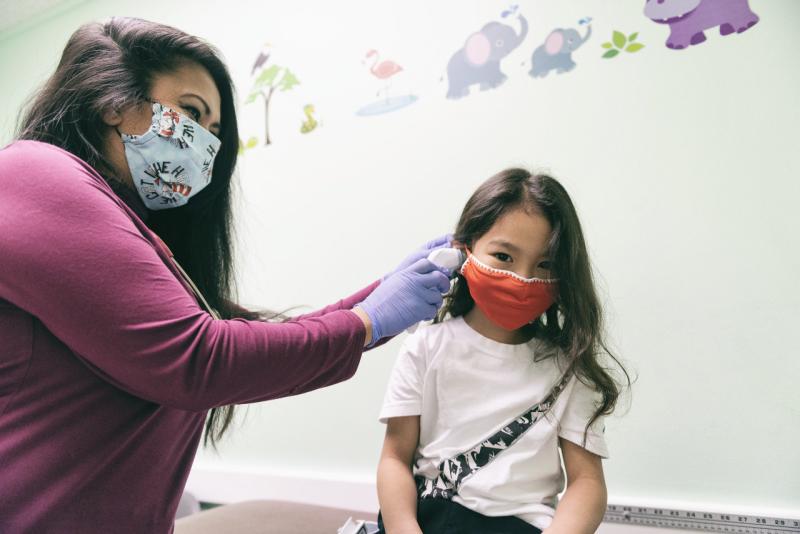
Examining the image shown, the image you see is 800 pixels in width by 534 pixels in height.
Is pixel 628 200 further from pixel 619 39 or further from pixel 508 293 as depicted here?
pixel 508 293

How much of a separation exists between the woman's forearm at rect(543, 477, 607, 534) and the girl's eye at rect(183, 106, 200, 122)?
1.09m

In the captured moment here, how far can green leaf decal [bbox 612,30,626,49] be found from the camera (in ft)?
5.15

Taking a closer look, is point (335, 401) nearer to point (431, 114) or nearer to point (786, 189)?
point (431, 114)

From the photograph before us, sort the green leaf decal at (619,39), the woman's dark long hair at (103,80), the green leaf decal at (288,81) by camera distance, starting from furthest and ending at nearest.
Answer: the green leaf decal at (288,81)
the green leaf decal at (619,39)
the woman's dark long hair at (103,80)

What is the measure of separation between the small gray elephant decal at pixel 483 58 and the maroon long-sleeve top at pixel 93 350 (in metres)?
1.15

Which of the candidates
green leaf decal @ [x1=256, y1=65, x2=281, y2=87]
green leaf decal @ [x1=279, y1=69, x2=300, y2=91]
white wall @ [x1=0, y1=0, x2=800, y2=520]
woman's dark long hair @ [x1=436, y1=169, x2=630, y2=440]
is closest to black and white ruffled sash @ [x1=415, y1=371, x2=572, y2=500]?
woman's dark long hair @ [x1=436, y1=169, x2=630, y2=440]

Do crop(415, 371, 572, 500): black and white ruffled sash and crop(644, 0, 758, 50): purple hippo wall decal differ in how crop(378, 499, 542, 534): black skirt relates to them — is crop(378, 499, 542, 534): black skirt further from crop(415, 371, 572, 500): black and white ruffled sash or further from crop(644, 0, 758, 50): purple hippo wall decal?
crop(644, 0, 758, 50): purple hippo wall decal

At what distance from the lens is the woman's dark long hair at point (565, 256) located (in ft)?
3.86

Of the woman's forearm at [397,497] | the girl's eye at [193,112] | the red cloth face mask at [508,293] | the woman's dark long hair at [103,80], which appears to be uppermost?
the woman's dark long hair at [103,80]

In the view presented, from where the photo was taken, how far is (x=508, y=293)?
113 cm

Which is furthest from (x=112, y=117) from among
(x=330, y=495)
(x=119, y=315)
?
(x=330, y=495)

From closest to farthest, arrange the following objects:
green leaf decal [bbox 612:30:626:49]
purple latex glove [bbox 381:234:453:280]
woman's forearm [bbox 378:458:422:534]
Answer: woman's forearm [bbox 378:458:422:534] < purple latex glove [bbox 381:234:453:280] < green leaf decal [bbox 612:30:626:49]

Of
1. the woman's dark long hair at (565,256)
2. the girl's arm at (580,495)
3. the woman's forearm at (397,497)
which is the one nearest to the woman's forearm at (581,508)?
the girl's arm at (580,495)

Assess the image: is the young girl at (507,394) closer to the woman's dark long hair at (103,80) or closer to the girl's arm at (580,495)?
the girl's arm at (580,495)
